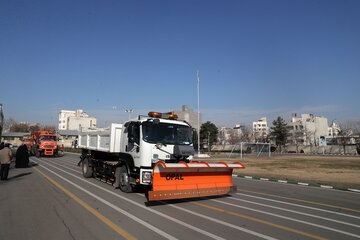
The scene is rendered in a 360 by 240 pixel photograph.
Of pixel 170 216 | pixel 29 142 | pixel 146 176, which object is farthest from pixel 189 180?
pixel 29 142

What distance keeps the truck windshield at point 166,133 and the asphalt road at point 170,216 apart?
204cm

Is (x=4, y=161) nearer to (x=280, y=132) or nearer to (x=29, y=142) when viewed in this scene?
(x=29, y=142)

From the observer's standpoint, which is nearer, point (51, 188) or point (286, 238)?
point (286, 238)

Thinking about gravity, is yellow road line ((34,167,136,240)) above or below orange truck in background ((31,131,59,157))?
below

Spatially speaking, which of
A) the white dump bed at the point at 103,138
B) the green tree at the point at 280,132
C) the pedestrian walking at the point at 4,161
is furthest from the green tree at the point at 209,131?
the pedestrian walking at the point at 4,161

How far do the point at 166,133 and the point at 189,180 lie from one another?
198 centimetres

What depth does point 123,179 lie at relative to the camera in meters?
9.61

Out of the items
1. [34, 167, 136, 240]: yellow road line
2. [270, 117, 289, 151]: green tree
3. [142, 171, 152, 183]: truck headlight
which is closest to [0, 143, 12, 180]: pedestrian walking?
[34, 167, 136, 240]: yellow road line

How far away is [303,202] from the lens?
8.55m

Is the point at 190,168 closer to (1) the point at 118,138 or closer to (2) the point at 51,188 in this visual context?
(1) the point at 118,138

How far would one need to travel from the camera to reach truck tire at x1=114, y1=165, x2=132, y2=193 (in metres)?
9.23

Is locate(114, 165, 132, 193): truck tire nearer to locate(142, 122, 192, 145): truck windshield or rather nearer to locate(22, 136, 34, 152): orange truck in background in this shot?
locate(142, 122, 192, 145): truck windshield

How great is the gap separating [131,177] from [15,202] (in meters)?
3.57

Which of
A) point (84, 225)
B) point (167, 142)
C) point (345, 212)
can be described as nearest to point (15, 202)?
point (84, 225)
